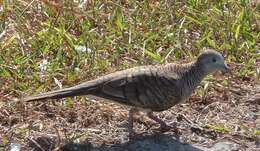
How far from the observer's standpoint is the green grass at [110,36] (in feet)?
18.3

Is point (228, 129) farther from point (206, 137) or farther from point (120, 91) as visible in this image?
point (120, 91)

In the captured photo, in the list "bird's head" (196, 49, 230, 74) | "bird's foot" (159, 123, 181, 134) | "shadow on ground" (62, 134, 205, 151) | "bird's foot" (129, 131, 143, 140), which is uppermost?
"bird's head" (196, 49, 230, 74)

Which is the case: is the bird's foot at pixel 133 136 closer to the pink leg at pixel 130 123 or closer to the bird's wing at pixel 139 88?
the pink leg at pixel 130 123

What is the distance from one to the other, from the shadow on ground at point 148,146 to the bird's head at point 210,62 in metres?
0.56

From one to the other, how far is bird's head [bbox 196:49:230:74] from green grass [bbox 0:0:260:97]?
25.7 inches

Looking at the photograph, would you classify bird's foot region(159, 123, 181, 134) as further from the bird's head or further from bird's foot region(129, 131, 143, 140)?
the bird's head

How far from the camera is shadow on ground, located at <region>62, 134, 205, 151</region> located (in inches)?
186

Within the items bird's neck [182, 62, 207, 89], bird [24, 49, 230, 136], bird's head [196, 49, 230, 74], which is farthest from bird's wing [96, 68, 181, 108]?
bird's head [196, 49, 230, 74]

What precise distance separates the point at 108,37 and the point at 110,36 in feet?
0.09

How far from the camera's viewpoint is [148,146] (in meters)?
4.82

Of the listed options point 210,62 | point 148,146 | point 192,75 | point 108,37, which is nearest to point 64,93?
point 148,146

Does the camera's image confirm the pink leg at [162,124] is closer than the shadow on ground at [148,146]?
No

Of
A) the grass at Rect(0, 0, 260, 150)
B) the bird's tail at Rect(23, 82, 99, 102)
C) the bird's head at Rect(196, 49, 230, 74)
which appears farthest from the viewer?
the grass at Rect(0, 0, 260, 150)

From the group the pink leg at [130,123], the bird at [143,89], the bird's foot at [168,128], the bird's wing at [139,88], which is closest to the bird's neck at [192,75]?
the bird at [143,89]
